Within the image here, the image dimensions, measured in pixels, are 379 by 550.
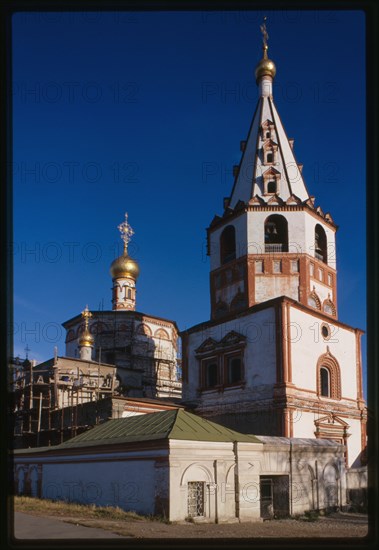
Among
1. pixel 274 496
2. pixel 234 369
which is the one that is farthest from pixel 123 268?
pixel 274 496

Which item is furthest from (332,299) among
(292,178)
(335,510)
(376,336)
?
(376,336)

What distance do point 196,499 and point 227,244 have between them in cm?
1440

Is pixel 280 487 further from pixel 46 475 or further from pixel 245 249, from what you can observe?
pixel 245 249

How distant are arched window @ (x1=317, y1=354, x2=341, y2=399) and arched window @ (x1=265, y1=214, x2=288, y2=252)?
4992 millimetres

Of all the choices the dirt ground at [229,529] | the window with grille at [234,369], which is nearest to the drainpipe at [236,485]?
the dirt ground at [229,529]

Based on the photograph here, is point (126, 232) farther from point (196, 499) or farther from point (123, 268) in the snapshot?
point (196, 499)

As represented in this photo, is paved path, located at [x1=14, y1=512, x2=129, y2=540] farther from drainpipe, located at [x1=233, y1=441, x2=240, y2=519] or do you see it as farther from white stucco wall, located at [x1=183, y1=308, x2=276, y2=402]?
white stucco wall, located at [x1=183, y1=308, x2=276, y2=402]

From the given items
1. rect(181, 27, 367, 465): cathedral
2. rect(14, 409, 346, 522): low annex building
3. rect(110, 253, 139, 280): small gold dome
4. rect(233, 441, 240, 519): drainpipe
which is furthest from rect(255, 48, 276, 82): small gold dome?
rect(233, 441, 240, 519): drainpipe

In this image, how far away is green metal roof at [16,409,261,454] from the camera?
51.4ft

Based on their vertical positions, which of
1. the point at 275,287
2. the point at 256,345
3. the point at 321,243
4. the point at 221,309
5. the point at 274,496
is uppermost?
the point at 321,243

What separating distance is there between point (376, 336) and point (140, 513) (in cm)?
1164

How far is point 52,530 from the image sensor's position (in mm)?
12102

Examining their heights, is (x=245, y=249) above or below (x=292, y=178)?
→ below
